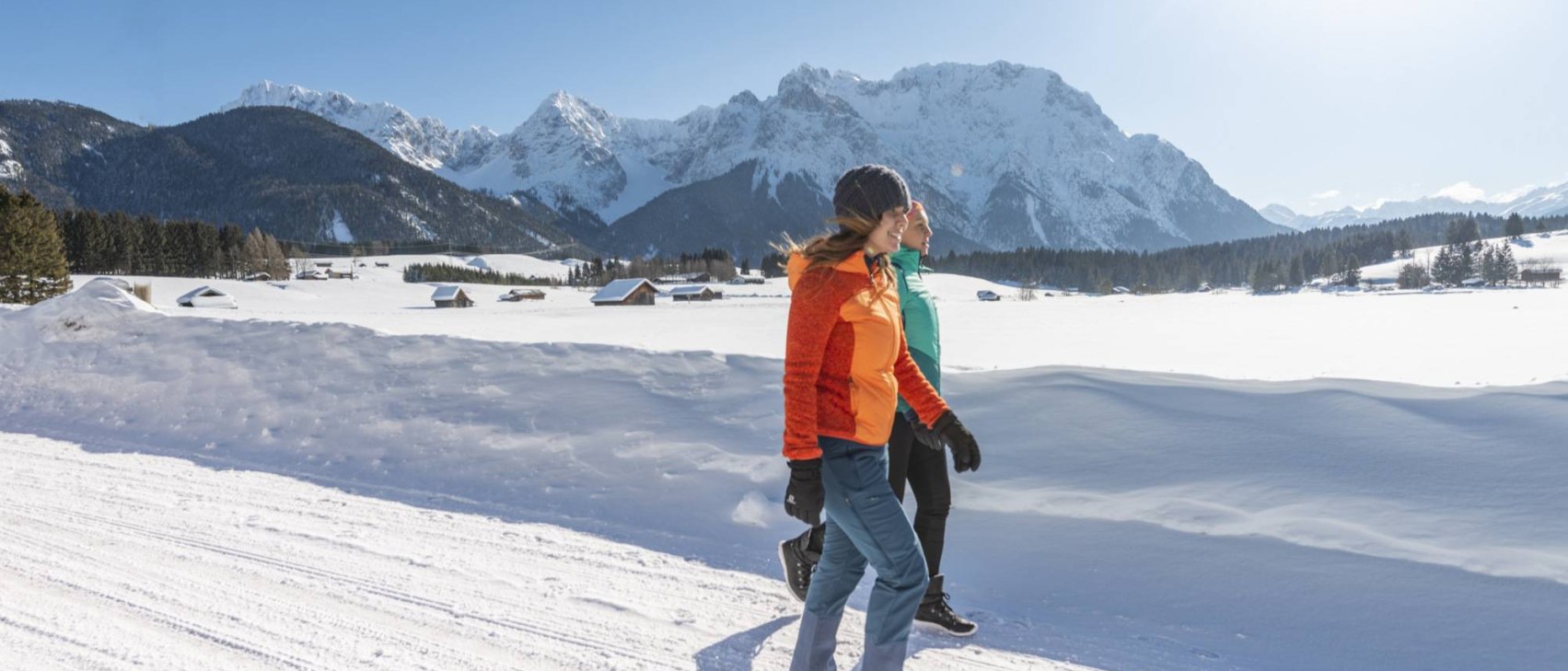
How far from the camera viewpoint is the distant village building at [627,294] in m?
68.0

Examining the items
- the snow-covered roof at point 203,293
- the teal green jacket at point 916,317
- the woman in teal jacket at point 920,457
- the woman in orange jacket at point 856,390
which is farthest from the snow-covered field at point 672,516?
the snow-covered roof at point 203,293

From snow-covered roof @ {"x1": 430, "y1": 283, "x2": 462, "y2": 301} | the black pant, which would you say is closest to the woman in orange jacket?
the black pant

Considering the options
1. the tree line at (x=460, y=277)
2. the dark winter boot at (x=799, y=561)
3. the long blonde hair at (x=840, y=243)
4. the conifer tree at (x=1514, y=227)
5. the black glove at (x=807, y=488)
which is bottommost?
the dark winter boot at (x=799, y=561)

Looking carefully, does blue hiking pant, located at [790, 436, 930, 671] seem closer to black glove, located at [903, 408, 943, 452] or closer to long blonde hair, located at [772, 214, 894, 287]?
black glove, located at [903, 408, 943, 452]

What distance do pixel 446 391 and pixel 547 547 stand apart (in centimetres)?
387

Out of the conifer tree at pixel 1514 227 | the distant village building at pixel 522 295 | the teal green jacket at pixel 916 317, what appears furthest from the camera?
the conifer tree at pixel 1514 227

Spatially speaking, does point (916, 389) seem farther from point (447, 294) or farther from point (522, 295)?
point (522, 295)

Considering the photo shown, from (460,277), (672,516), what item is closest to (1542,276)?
(672,516)

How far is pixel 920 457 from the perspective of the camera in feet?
11.7

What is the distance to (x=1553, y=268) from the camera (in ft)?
393

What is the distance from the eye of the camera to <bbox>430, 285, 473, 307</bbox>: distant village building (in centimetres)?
7225

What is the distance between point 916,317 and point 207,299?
246ft

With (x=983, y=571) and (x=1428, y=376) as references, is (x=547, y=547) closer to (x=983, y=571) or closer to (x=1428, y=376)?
(x=983, y=571)

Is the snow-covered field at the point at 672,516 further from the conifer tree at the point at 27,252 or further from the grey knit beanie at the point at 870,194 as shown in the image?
the conifer tree at the point at 27,252
